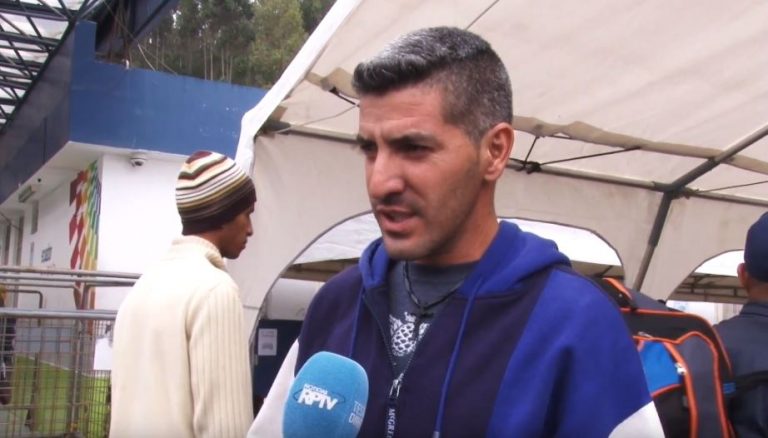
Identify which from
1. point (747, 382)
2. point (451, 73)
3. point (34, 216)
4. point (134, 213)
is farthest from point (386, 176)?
point (34, 216)

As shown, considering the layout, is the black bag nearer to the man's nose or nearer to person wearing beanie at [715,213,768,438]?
person wearing beanie at [715,213,768,438]

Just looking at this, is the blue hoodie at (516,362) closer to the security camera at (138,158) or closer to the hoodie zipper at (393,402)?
the hoodie zipper at (393,402)

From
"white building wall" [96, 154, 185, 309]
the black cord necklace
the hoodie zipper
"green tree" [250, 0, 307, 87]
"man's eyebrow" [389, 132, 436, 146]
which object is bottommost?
the hoodie zipper

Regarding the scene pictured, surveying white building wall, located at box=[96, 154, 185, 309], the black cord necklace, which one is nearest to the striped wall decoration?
white building wall, located at box=[96, 154, 185, 309]

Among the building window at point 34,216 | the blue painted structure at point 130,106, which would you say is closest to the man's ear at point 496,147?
the blue painted structure at point 130,106

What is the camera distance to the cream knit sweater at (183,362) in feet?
7.74

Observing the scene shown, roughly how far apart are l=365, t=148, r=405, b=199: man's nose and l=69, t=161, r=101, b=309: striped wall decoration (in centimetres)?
1153

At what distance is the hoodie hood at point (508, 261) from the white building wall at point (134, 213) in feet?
36.5

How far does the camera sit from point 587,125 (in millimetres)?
5027

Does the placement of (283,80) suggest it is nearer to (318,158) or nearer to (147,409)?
(318,158)

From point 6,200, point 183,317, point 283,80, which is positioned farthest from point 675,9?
point 6,200

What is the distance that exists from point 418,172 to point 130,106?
11.4 metres

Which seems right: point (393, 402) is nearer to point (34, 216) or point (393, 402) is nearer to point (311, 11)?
point (34, 216)

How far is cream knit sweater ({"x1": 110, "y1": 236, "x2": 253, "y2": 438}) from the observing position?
2.36m
